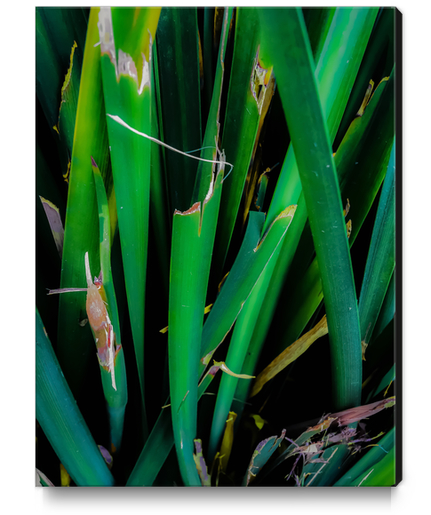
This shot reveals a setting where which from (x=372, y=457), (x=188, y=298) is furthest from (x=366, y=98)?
(x=372, y=457)

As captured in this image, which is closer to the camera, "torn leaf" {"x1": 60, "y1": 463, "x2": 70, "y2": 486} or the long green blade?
the long green blade

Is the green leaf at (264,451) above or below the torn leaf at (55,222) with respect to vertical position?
below

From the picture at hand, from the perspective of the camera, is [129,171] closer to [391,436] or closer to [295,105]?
[295,105]

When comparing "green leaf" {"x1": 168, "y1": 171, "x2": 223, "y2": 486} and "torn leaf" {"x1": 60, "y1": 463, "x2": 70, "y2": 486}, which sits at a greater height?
"green leaf" {"x1": 168, "y1": 171, "x2": 223, "y2": 486}

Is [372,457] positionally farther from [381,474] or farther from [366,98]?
[366,98]

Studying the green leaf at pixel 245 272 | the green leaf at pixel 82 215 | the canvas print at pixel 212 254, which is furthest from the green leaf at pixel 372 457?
the green leaf at pixel 82 215

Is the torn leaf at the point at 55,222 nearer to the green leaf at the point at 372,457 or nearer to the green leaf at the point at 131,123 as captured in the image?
the green leaf at the point at 131,123

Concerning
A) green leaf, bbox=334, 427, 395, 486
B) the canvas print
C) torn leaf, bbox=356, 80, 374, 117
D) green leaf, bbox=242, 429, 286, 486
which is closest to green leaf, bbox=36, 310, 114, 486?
the canvas print

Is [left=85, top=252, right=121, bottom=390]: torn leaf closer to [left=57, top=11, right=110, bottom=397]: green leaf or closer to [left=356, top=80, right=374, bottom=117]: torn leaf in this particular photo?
[left=57, top=11, right=110, bottom=397]: green leaf
